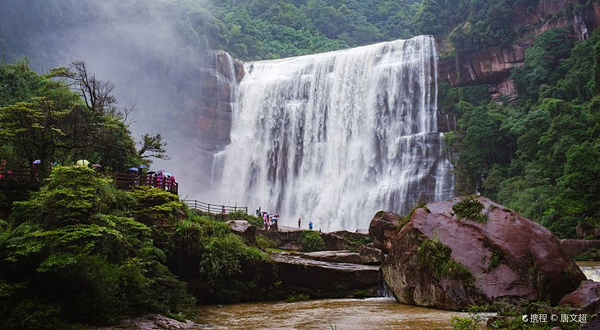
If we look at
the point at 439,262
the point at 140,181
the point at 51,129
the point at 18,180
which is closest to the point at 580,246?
the point at 439,262

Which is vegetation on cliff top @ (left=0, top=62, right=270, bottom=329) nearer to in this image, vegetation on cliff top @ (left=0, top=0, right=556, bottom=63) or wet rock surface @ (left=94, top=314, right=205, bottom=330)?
wet rock surface @ (left=94, top=314, right=205, bottom=330)

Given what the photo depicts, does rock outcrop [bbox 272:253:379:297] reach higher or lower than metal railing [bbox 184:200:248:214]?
lower

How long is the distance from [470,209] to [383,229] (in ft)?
25.7

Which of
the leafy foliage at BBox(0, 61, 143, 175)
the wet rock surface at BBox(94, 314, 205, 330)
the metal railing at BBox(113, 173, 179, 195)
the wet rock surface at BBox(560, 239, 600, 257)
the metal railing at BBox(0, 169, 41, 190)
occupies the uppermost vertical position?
the leafy foliage at BBox(0, 61, 143, 175)

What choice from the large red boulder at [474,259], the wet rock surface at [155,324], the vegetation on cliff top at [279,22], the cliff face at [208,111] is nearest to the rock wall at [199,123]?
the cliff face at [208,111]

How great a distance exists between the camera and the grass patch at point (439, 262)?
11430mm

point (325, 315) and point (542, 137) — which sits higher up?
point (542, 137)

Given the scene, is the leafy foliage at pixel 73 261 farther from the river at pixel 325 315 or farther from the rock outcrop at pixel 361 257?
the rock outcrop at pixel 361 257

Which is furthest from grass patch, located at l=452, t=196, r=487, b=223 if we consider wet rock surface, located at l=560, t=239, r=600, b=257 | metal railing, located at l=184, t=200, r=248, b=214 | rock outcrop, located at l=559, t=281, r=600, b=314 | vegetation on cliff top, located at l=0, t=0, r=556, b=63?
vegetation on cliff top, located at l=0, t=0, r=556, b=63

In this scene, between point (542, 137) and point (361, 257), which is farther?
point (542, 137)

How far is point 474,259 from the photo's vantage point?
1154 cm

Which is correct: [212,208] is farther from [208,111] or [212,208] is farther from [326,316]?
[326,316]

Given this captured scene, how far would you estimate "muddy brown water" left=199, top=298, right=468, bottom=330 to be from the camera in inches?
408

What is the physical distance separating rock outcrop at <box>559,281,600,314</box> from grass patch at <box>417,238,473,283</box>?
2.01 metres
